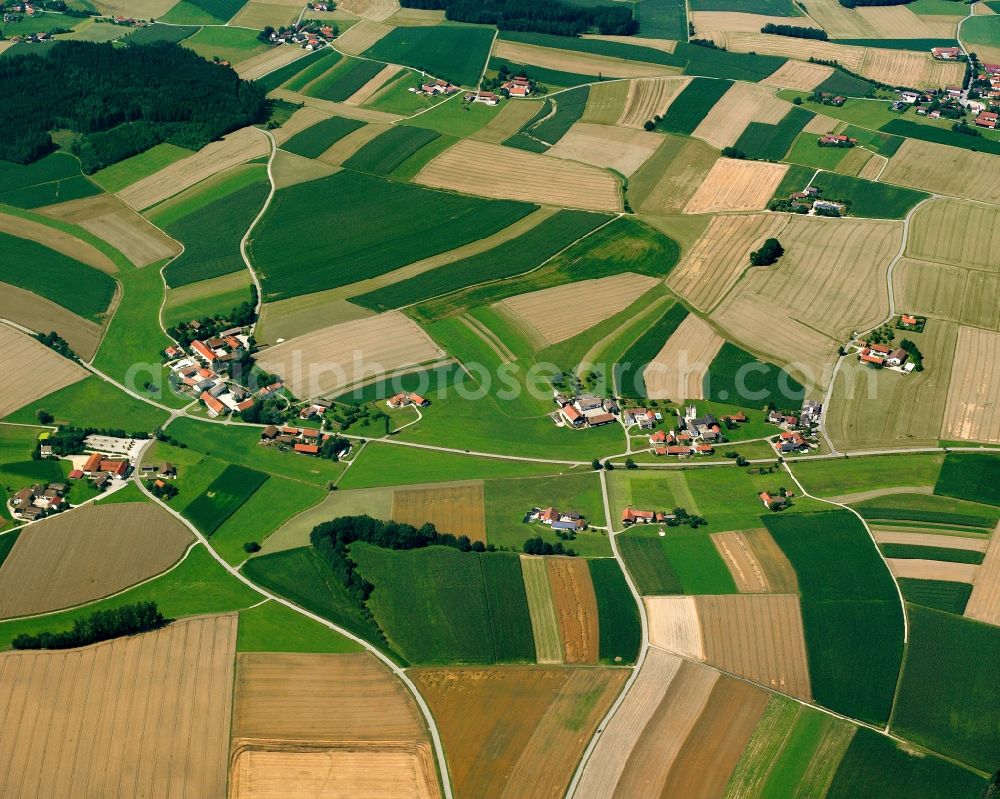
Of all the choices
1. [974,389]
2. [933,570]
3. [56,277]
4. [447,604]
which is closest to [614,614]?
[447,604]

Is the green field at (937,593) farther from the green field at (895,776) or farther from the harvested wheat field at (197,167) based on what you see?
the harvested wheat field at (197,167)

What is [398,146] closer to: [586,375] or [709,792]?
[586,375]

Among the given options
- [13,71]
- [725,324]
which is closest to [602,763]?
[725,324]

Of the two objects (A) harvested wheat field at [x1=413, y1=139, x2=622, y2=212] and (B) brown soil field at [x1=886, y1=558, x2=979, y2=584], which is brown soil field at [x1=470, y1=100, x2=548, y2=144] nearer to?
(A) harvested wheat field at [x1=413, y1=139, x2=622, y2=212]

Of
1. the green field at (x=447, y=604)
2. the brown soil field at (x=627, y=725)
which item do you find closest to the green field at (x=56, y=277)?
the green field at (x=447, y=604)

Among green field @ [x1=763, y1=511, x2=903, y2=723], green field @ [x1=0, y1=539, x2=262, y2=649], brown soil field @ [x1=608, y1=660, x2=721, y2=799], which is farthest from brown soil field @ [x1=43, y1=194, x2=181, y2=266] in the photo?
brown soil field @ [x1=608, y1=660, x2=721, y2=799]
